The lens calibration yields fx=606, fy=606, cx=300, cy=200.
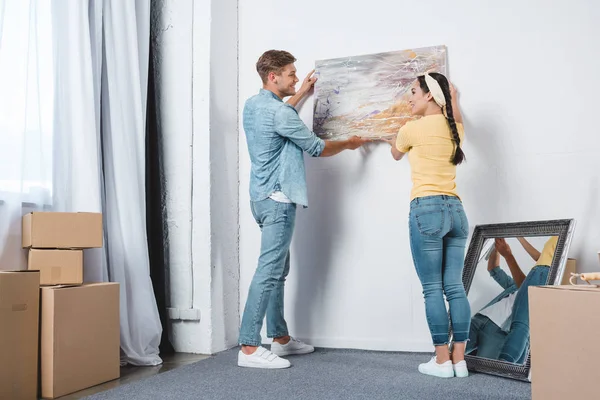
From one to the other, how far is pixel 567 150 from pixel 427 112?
739 mm

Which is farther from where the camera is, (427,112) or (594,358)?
(427,112)

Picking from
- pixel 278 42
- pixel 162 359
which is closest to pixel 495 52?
pixel 278 42

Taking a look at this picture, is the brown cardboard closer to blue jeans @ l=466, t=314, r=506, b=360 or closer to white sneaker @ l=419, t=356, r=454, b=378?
white sneaker @ l=419, t=356, r=454, b=378

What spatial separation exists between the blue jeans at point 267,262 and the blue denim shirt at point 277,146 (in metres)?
0.07

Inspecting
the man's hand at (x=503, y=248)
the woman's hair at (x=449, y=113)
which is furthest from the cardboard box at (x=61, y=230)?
the man's hand at (x=503, y=248)

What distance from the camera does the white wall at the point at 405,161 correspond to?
2.90 metres

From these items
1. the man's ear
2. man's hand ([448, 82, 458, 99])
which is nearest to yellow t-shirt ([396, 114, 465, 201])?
man's hand ([448, 82, 458, 99])

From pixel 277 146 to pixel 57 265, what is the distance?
1.13 m

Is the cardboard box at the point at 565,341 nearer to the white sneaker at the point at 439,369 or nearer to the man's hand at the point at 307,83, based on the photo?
the white sneaker at the point at 439,369

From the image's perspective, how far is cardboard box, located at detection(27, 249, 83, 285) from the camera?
238 cm

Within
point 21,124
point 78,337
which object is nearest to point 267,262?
point 78,337

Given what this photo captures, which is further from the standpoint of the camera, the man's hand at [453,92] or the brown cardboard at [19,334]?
the man's hand at [453,92]

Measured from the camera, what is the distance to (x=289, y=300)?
337cm

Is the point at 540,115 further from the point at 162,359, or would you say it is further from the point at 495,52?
the point at 162,359
